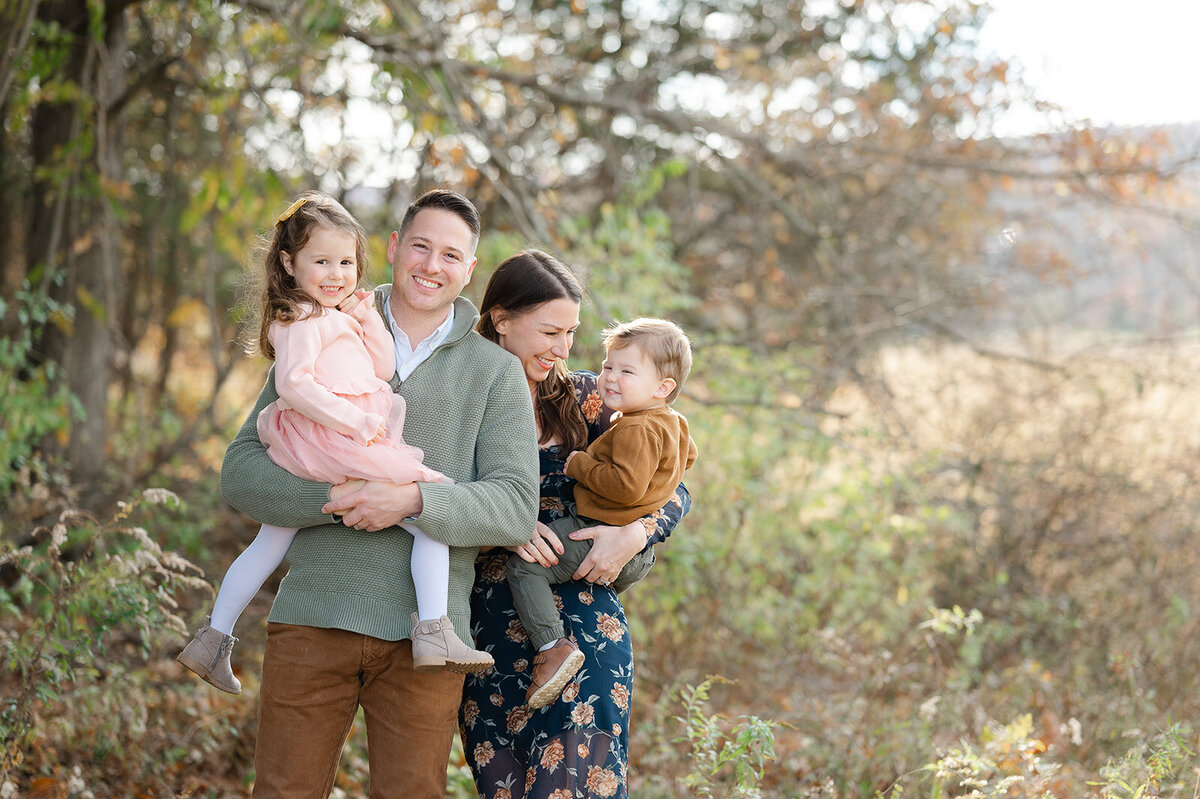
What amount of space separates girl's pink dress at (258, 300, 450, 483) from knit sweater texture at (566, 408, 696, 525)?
45 cm

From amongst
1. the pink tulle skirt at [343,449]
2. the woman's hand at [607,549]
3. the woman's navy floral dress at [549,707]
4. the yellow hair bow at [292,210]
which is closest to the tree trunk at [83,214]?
the yellow hair bow at [292,210]

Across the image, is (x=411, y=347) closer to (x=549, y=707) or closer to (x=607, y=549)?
(x=607, y=549)

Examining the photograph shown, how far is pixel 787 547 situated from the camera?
6066mm

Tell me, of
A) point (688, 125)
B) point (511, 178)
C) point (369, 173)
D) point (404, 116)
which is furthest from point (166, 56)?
Result: point (688, 125)

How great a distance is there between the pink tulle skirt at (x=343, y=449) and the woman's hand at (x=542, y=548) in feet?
1.00

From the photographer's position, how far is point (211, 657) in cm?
245

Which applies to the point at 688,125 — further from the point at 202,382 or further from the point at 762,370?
the point at 202,382

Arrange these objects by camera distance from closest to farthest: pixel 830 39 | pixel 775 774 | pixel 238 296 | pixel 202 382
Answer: pixel 238 296, pixel 775 774, pixel 830 39, pixel 202 382

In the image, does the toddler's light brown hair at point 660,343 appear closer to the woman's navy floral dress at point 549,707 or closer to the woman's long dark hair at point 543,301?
the woman's long dark hair at point 543,301

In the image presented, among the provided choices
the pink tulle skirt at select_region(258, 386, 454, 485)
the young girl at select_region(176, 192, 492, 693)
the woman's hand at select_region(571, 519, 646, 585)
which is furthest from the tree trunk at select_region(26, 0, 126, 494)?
the woman's hand at select_region(571, 519, 646, 585)

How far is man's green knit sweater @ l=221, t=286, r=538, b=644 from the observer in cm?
237

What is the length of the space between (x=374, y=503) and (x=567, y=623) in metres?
0.65

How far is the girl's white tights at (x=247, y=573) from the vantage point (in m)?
2.49

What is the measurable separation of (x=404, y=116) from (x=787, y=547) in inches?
128
